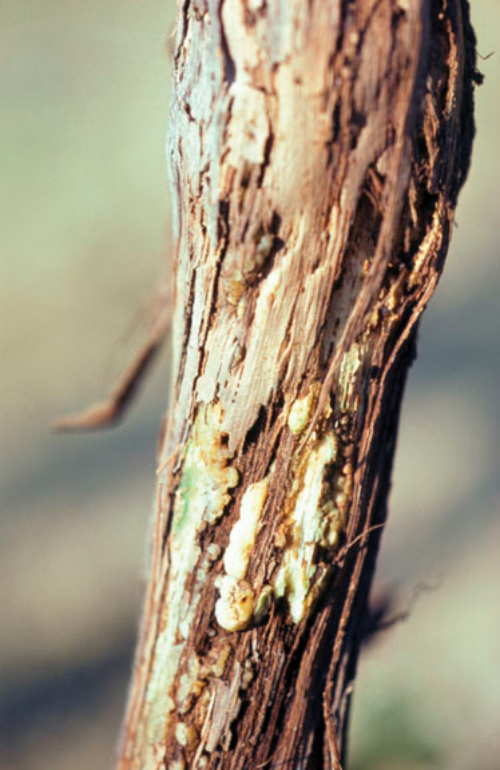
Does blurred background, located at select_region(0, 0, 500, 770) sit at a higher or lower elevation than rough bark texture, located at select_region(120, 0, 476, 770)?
higher

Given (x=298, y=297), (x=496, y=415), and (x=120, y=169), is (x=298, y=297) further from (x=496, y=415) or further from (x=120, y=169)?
(x=120, y=169)

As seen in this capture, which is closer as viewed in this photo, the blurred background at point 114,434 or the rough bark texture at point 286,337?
the rough bark texture at point 286,337

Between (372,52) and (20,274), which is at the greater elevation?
(20,274)

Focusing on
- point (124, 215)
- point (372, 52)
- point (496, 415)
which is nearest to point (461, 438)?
point (496, 415)

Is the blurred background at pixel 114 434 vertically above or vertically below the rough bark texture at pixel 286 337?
above

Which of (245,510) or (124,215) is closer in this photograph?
(245,510)
